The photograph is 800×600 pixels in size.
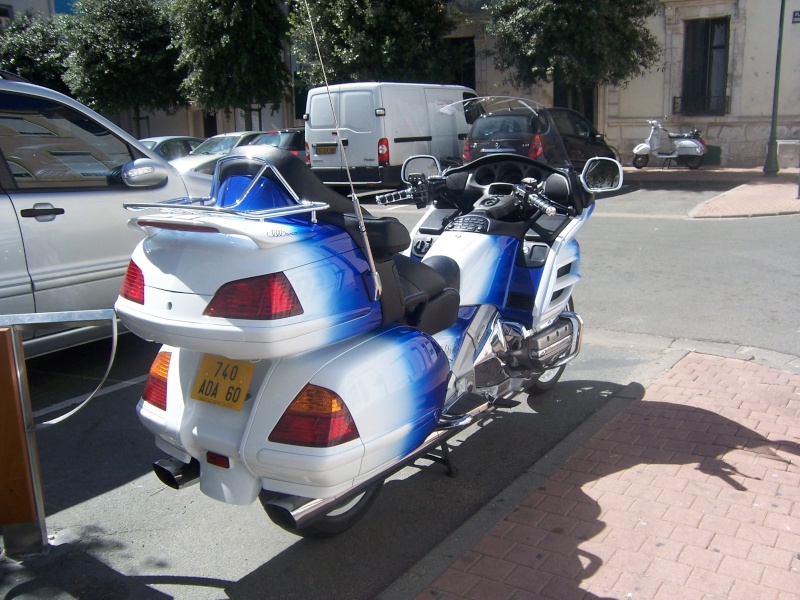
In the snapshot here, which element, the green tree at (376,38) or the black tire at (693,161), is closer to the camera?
the green tree at (376,38)

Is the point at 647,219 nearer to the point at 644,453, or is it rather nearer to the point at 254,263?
the point at 644,453

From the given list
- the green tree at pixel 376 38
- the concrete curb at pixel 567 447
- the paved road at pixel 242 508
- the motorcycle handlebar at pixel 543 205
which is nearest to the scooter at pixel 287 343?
the paved road at pixel 242 508

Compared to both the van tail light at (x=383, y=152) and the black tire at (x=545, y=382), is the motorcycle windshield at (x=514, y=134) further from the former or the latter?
the black tire at (x=545, y=382)

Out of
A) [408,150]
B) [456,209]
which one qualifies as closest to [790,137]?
[408,150]

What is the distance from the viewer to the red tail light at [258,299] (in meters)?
2.66

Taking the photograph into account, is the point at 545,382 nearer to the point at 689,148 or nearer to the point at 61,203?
the point at 61,203

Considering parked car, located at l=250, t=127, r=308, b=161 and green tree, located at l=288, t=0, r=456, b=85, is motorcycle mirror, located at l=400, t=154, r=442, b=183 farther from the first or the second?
green tree, located at l=288, t=0, r=456, b=85

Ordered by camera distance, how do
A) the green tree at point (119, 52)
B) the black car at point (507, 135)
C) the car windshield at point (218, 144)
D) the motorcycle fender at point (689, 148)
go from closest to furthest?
the black car at point (507, 135) → the car windshield at point (218, 144) → the motorcycle fender at point (689, 148) → the green tree at point (119, 52)

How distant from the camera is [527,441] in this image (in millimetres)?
4484

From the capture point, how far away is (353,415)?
2816 mm

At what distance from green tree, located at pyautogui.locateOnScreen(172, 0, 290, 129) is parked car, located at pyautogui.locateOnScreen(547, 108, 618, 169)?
31.3 feet

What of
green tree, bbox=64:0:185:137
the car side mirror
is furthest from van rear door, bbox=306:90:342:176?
green tree, bbox=64:0:185:137

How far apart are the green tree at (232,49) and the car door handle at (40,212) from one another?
17.6 metres

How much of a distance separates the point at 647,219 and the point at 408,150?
5.52m
